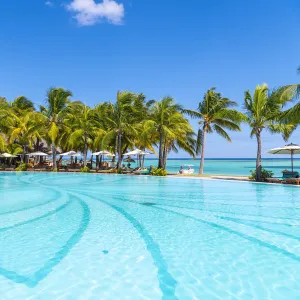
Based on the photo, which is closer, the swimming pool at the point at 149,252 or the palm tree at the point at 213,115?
the swimming pool at the point at 149,252

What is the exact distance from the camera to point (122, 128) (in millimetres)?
25484

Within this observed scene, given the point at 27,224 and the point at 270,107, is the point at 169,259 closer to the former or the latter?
the point at 27,224

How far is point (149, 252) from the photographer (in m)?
5.11

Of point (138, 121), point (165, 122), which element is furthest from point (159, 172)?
point (138, 121)

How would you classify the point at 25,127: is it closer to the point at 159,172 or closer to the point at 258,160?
the point at 159,172

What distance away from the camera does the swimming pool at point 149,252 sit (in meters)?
3.70

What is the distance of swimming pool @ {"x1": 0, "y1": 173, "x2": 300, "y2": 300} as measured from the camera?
3.70 meters

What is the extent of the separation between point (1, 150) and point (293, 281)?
3249 centimetres

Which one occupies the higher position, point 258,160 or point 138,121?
point 138,121

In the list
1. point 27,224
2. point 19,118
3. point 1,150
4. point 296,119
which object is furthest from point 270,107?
point 1,150

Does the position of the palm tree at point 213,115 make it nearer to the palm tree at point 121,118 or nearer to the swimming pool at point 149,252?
the palm tree at point 121,118

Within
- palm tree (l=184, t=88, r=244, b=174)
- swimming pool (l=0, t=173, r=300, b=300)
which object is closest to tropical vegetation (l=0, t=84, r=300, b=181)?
palm tree (l=184, t=88, r=244, b=174)

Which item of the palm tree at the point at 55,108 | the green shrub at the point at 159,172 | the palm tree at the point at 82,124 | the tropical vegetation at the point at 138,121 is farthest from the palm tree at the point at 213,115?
the palm tree at the point at 55,108

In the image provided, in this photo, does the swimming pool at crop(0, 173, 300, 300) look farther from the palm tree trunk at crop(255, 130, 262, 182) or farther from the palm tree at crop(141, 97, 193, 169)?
the palm tree at crop(141, 97, 193, 169)
